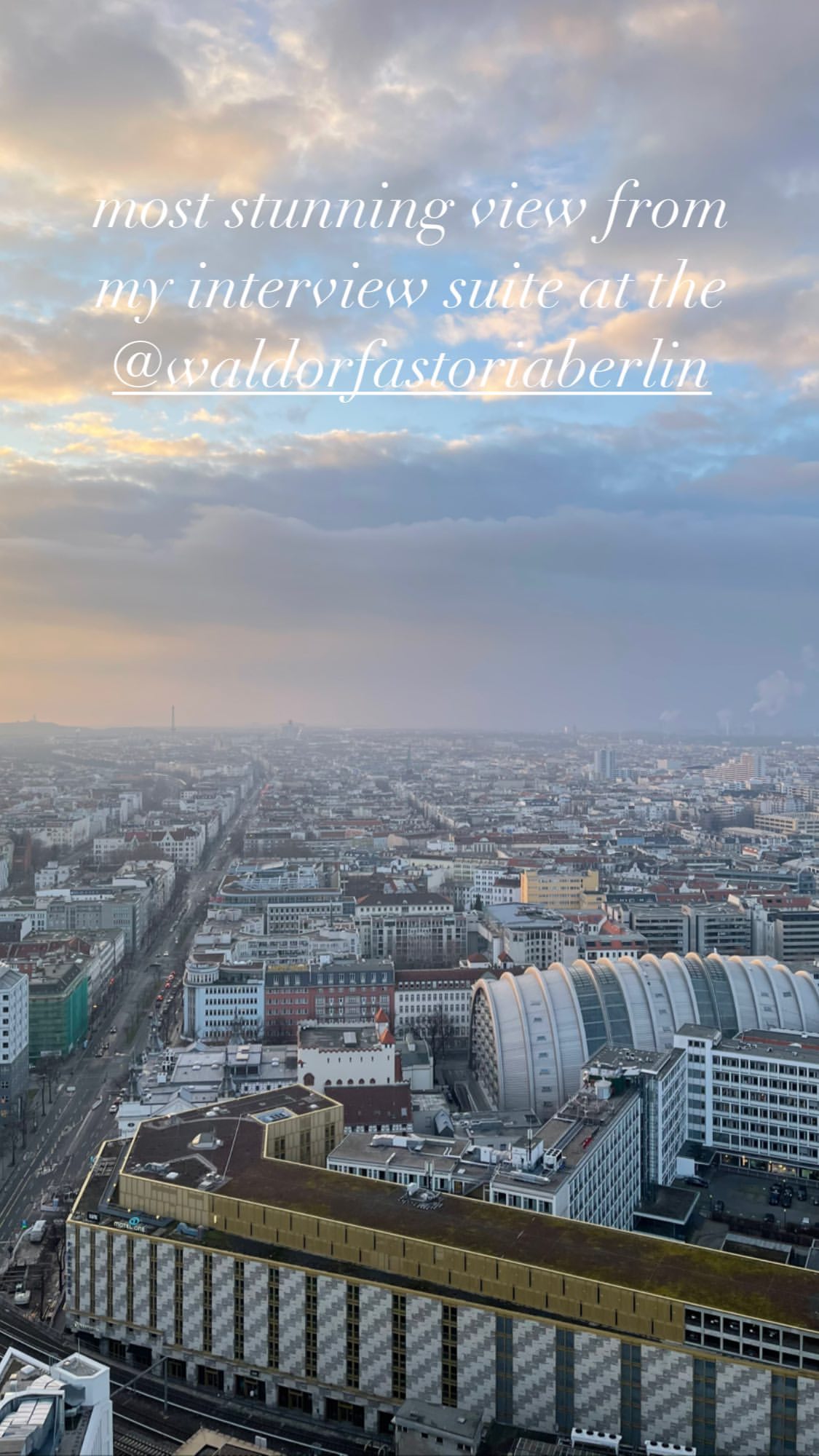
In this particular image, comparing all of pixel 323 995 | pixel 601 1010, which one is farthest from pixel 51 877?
pixel 601 1010

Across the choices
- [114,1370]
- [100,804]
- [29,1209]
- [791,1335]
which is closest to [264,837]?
[100,804]

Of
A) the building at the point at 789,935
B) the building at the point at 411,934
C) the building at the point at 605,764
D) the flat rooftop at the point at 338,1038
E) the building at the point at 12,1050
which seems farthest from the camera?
the building at the point at 605,764

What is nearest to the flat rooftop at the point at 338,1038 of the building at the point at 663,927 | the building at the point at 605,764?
the building at the point at 663,927

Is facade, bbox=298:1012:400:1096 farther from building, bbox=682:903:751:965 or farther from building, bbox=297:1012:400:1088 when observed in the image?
building, bbox=682:903:751:965

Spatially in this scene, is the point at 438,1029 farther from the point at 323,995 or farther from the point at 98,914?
the point at 98,914

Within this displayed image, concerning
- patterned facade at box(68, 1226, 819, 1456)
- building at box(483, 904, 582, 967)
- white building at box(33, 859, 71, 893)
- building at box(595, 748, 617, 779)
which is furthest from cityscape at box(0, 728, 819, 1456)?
building at box(595, 748, 617, 779)

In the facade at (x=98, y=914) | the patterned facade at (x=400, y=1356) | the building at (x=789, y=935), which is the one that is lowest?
the facade at (x=98, y=914)

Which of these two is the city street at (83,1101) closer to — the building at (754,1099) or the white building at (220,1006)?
the white building at (220,1006)
